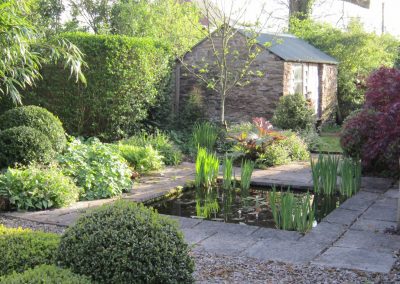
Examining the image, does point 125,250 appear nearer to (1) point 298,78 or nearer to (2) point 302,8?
(1) point 298,78

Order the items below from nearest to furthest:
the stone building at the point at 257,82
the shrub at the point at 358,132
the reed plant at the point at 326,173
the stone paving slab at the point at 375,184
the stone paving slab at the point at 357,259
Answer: the stone paving slab at the point at 357,259
the reed plant at the point at 326,173
the stone paving slab at the point at 375,184
the shrub at the point at 358,132
the stone building at the point at 257,82

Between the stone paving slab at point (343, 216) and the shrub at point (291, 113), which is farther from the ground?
the shrub at point (291, 113)

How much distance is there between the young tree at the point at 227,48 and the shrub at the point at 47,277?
8951mm

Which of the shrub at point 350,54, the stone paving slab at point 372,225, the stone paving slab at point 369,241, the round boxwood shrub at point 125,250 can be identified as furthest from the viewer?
the shrub at point 350,54

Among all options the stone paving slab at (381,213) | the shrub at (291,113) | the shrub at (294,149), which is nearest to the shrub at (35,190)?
the stone paving slab at (381,213)

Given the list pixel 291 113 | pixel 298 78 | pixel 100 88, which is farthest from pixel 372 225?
pixel 298 78

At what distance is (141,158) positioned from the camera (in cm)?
859

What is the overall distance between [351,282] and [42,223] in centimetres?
328

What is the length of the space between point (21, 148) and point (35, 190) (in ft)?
3.93

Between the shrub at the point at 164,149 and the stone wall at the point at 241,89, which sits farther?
the stone wall at the point at 241,89

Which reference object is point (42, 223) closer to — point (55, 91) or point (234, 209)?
point (234, 209)

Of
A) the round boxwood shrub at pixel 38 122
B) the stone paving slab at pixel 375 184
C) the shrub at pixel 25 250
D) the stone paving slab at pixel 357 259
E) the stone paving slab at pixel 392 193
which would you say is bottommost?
the stone paving slab at pixel 357 259

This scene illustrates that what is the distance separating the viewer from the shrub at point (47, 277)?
2.72 metres

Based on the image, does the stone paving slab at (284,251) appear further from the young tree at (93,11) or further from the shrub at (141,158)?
the young tree at (93,11)
